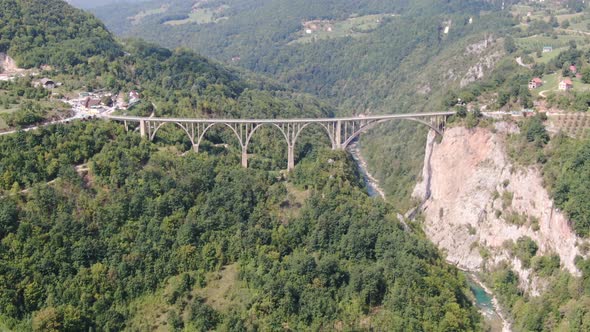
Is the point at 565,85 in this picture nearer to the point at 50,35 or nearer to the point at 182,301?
the point at 182,301

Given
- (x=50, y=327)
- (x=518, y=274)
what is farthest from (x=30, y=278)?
(x=518, y=274)

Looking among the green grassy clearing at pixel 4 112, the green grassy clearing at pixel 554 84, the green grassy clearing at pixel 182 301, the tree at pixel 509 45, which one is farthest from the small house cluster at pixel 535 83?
the green grassy clearing at pixel 4 112

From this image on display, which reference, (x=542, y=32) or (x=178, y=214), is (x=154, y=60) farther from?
(x=542, y=32)

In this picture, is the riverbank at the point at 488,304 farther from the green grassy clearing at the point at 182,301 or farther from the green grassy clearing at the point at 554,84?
the green grassy clearing at the point at 554,84

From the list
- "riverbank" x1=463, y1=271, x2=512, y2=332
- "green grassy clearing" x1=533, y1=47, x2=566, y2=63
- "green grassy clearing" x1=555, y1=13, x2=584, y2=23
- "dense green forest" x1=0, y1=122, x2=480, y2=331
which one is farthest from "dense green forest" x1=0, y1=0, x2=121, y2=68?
"green grassy clearing" x1=555, y1=13, x2=584, y2=23

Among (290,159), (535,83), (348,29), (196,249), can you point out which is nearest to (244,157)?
(290,159)

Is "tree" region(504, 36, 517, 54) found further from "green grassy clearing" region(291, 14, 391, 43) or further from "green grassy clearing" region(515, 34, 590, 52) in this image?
"green grassy clearing" region(291, 14, 391, 43)

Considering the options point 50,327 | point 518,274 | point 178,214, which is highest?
point 178,214
